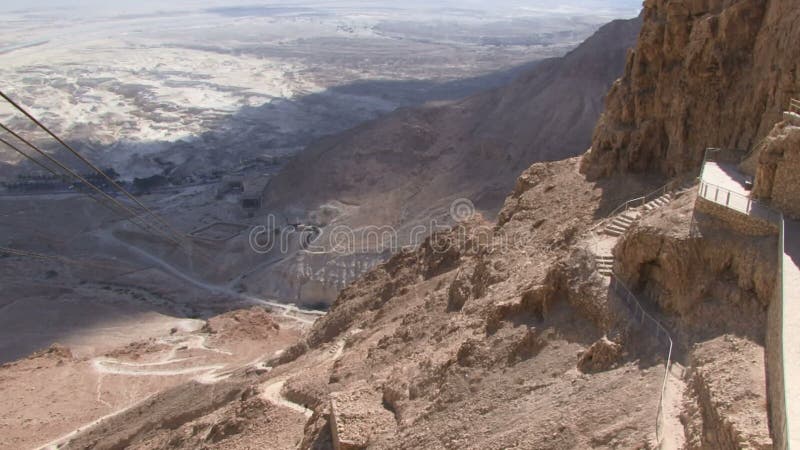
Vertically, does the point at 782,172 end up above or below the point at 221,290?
above

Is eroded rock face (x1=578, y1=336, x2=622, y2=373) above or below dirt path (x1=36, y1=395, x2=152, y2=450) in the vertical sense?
above

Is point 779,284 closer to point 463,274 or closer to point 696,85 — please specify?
point 696,85

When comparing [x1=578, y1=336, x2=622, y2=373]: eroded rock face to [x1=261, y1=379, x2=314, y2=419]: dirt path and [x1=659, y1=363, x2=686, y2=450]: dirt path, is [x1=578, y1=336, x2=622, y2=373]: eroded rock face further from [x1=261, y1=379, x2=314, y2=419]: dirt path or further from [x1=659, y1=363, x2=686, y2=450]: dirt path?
[x1=261, y1=379, x2=314, y2=419]: dirt path

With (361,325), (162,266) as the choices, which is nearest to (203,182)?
(162,266)

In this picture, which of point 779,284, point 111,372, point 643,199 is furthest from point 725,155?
point 111,372

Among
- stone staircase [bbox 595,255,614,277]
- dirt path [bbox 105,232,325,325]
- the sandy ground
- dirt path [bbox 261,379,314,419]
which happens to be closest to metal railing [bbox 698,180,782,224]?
stone staircase [bbox 595,255,614,277]

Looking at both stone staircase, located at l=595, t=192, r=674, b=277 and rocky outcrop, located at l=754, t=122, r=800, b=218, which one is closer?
rocky outcrop, located at l=754, t=122, r=800, b=218
